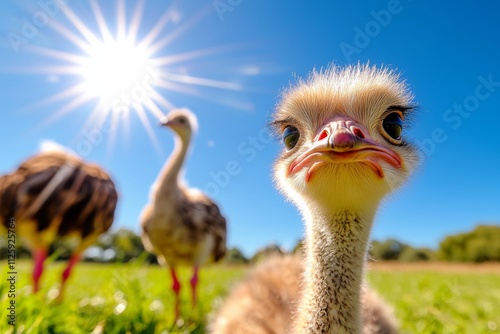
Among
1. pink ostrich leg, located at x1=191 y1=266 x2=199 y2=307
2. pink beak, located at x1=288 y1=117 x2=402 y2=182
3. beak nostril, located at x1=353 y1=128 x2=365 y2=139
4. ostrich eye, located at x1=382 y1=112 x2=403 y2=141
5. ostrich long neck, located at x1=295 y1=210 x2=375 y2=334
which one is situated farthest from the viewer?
pink ostrich leg, located at x1=191 y1=266 x2=199 y2=307

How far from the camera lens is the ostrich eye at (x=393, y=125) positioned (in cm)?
194

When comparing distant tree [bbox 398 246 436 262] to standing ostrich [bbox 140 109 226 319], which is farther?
distant tree [bbox 398 246 436 262]

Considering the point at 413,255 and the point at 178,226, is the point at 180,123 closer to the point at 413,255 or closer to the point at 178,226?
the point at 178,226

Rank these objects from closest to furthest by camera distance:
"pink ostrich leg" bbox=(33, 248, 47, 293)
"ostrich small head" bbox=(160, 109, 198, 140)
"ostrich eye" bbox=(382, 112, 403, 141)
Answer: "ostrich eye" bbox=(382, 112, 403, 141) → "pink ostrich leg" bbox=(33, 248, 47, 293) → "ostrich small head" bbox=(160, 109, 198, 140)

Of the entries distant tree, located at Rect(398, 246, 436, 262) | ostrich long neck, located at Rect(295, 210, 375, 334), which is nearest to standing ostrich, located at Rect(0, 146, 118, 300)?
ostrich long neck, located at Rect(295, 210, 375, 334)

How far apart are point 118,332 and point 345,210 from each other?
188cm

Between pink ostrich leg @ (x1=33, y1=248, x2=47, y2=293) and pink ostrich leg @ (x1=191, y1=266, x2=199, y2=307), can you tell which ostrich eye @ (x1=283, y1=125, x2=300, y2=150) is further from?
pink ostrich leg @ (x1=191, y1=266, x2=199, y2=307)

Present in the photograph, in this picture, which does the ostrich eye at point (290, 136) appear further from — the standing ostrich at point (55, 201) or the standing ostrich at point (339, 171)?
the standing ostrich at point (55, 201)

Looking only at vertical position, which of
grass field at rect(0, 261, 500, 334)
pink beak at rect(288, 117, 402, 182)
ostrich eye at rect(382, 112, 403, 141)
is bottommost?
grass field at rect(0, 261, 500, 334)

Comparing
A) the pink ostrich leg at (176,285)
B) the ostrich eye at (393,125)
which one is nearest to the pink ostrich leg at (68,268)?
the pink ostrich leg at (176,285)

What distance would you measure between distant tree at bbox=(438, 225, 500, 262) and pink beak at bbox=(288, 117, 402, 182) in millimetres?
45462

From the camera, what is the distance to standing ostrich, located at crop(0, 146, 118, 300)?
4.23m

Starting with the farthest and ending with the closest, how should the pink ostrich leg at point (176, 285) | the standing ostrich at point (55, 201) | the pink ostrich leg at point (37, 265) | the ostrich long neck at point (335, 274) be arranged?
1. the pink ostrich leg at point (176, 285)
2. the standing ostrich at point (55, 201)
3. the pink ostrich leg at point (37, 265)
4. the ostrich long neck at point (335, 274)

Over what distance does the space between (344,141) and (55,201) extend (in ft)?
12.4
